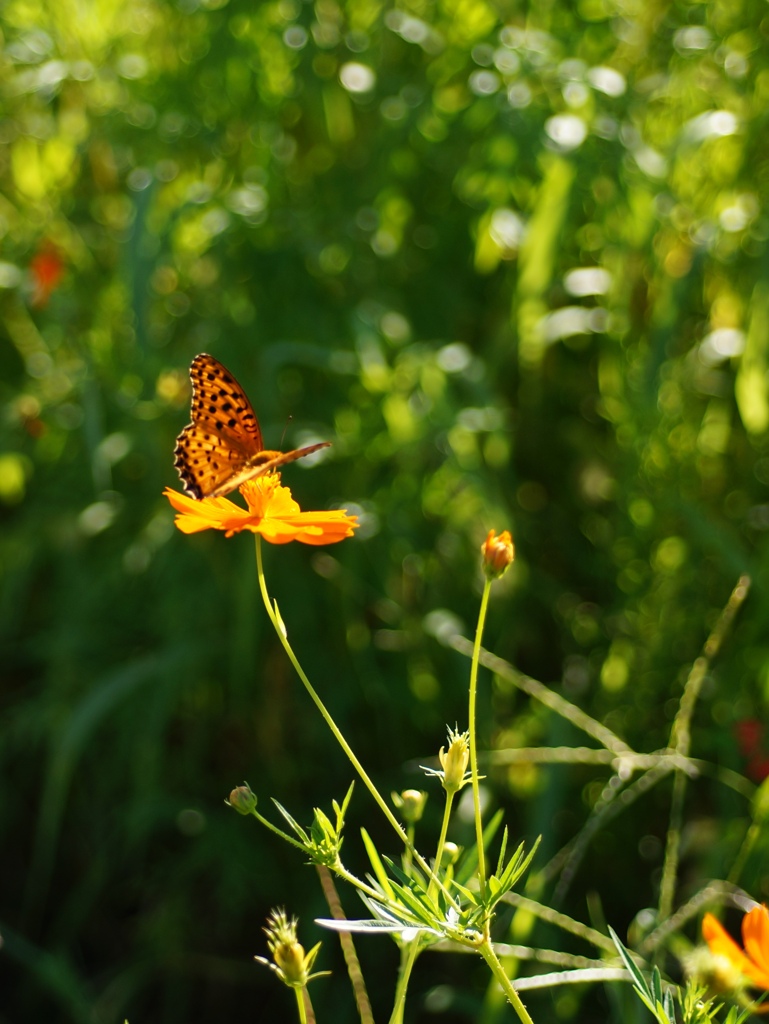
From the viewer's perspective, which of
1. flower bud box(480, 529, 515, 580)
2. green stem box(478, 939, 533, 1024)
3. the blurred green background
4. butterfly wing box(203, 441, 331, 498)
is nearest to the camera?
green stem box(478, 939, 533, 1024)

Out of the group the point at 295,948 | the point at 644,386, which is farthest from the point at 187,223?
the point at 295,948

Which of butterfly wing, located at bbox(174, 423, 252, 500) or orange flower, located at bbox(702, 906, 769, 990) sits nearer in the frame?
orange flower, located at bbox(702, 906, 769, 990)

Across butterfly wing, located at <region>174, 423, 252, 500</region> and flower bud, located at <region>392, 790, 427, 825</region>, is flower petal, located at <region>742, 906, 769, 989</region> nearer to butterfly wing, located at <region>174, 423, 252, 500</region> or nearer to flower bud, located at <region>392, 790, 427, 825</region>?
flower bud, located at <region>392, 790, 427, 825</region>

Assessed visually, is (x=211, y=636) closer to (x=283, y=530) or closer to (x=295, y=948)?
(x=283, y=530)

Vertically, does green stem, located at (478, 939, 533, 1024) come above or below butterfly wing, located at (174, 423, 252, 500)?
below

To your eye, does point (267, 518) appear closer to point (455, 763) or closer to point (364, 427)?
point (455, 763)

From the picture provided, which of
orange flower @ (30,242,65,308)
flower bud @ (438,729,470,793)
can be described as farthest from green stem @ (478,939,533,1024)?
orange flower @ (30,242,65,308)
